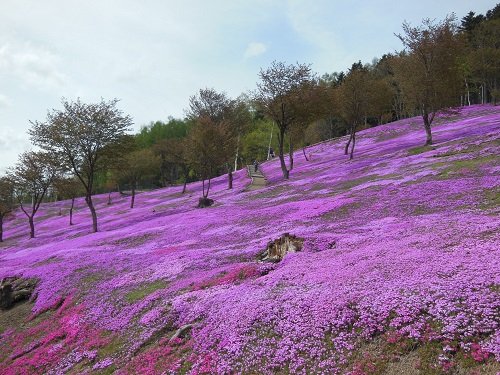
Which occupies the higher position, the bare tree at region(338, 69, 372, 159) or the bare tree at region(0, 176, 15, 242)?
the bare tree at region(338, 69, 372, 159)

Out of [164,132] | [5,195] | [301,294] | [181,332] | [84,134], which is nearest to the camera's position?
[301,294]

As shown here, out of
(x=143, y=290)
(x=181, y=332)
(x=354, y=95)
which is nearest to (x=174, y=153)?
(x=354, y=95)

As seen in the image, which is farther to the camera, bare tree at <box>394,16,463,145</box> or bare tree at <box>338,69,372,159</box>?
bare tree at <box>338,69,372,159</box>

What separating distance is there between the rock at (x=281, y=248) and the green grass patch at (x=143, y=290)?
4830 mm

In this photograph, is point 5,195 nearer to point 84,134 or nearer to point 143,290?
point 84,134

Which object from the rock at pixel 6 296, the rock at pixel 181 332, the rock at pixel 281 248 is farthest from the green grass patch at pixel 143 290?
the rock at pixel 6 296

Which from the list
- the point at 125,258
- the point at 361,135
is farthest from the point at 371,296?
the point at 361,135

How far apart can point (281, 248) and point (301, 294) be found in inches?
243

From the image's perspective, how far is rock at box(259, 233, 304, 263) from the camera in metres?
18.3

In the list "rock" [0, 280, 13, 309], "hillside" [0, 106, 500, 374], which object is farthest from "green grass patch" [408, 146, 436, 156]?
"rock" [0, 280, 13, 309]

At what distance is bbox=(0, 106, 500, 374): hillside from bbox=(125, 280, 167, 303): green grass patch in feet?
0.24

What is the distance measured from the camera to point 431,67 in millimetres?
47281

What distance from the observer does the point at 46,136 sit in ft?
147

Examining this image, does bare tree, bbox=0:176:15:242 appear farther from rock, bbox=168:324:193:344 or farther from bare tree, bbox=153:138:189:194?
rock, bbox=168:324:193:344
